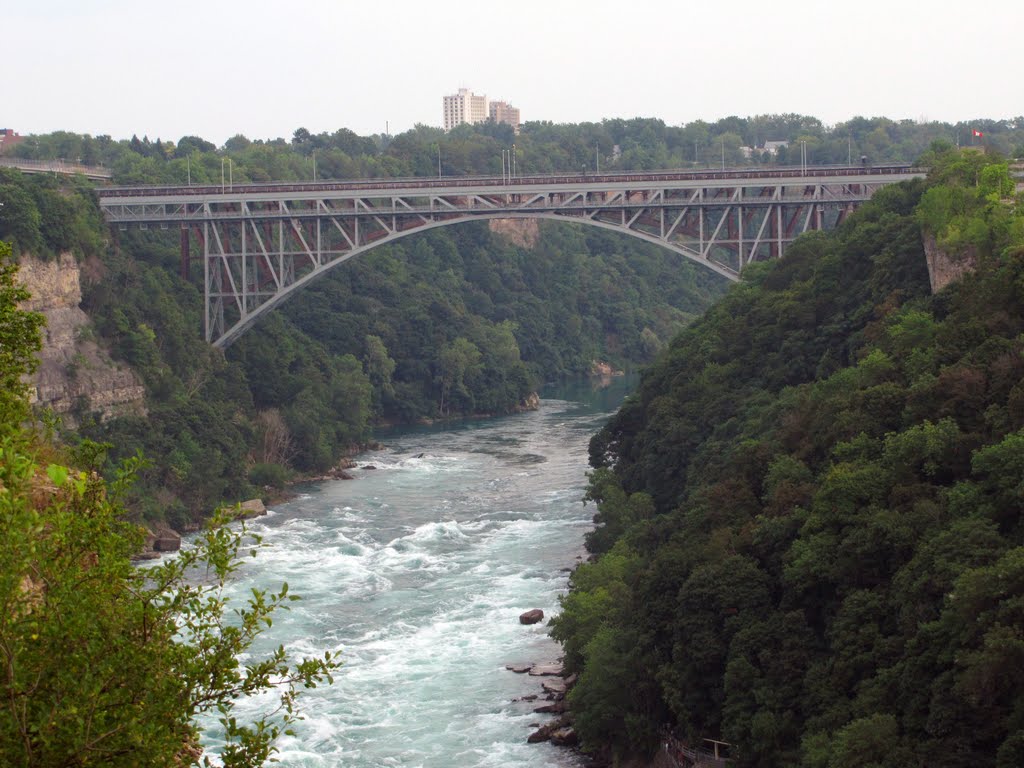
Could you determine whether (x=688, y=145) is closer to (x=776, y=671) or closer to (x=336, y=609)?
(x=336, y=609)

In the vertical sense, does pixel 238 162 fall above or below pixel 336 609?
above

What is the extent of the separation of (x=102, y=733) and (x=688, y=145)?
10213 centimetres

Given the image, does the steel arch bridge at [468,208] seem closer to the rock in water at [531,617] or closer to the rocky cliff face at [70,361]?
the rocky cliff face at [70,361]

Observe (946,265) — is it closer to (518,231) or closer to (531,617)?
(531,617)

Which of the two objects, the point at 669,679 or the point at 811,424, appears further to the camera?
the point at 811,424

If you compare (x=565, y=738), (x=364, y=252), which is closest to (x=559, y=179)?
(x=364, y=252)

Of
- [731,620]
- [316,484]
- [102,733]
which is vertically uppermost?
[102,733]

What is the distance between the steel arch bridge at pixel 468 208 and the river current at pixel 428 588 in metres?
7.05

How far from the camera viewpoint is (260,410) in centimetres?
5256

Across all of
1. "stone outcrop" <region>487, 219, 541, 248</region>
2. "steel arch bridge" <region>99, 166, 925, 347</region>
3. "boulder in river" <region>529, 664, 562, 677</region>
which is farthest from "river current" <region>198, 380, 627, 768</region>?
"stone outcrop" <region>487, 219, 541, 248</region>

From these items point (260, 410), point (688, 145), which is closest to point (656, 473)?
point (260, 410)

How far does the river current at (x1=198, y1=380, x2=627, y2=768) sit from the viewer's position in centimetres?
2452

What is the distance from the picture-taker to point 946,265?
31484 millimetres

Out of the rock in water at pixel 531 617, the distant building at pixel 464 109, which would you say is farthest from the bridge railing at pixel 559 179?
the distant building at pixel 464 109
